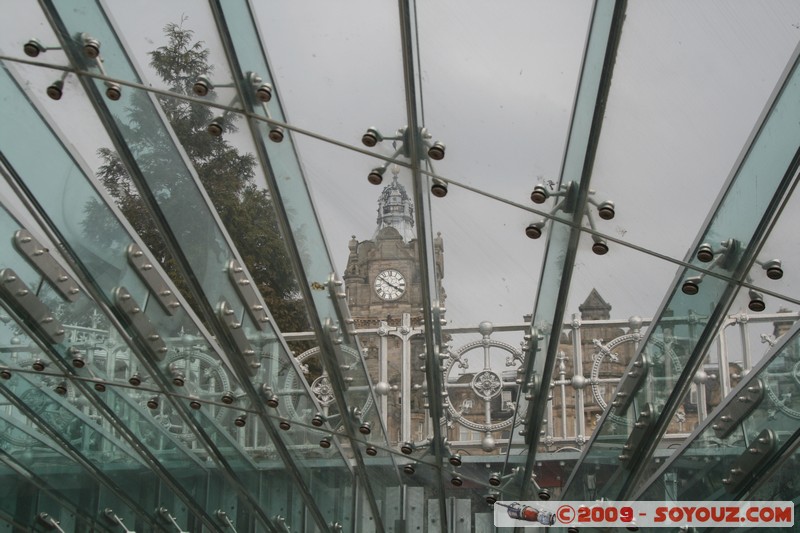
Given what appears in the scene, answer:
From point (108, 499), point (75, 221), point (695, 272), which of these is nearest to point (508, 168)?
point (695, 272)

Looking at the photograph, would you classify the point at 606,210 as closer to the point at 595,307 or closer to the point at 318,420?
the point at 595,307

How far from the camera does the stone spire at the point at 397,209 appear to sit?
7664mm

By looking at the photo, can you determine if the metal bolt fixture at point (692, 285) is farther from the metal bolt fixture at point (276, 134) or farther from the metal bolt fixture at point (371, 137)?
the metal bolt fixture at point (276, 134)

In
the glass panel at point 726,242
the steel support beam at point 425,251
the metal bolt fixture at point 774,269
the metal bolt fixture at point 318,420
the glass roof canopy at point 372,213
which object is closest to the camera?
the glass panel at point 726,242

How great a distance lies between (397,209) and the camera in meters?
7.79

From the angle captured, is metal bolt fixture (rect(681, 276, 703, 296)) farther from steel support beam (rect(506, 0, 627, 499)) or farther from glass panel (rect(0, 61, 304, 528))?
glass panel (rect(0, 61, 304, 528))

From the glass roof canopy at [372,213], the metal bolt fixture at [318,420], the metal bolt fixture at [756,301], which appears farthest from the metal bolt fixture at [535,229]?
the metal bolt fixture at [318,420]

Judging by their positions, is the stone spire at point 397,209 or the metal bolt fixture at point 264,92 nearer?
the metal bolt fixture at point 264,92

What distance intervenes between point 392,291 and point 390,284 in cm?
90

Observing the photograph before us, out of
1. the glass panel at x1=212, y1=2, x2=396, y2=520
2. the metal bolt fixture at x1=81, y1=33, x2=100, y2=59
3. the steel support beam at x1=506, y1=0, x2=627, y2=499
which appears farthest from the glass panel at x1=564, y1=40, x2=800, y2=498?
the metal bolt fixture at x1=81, y1=33, x2=100, y2=59

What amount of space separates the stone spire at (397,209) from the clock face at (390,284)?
0.90 feet

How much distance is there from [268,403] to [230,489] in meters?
1.63

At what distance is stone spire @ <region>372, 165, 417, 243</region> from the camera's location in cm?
766

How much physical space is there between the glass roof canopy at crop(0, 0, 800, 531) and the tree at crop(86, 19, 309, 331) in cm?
2
